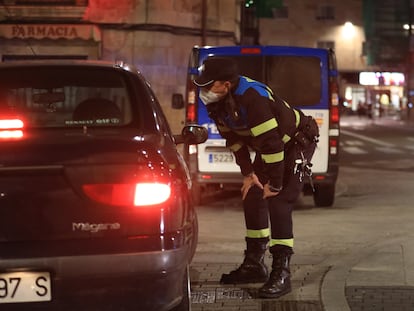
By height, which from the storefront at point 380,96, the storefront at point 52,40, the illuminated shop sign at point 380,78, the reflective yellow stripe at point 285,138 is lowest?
the storefront at point 380,96

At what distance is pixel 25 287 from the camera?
3.20 m

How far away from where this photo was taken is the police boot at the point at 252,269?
17.7 feet

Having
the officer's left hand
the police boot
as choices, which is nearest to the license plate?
the police boot

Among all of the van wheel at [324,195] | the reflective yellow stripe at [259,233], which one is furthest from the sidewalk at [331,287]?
the van wheel at [324,195]

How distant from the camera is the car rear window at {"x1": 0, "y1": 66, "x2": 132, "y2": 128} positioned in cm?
420

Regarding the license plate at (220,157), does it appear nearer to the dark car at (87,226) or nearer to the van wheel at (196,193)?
the van wheel at (196,193)

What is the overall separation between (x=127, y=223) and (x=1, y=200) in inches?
23.3

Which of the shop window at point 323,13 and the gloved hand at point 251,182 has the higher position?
the shop window at point 323,13

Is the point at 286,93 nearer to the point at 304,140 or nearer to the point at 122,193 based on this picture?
the point at 304,140

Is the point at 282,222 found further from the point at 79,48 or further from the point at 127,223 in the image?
the point at 79,48

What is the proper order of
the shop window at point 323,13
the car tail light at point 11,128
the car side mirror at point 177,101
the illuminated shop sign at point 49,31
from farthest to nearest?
the shop window at point 323,13 < the illuminated shop sign at point 49,31 < the car side mirror at point 177,101 < the car tail light at point 11,128

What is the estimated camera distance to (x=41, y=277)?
126 inches

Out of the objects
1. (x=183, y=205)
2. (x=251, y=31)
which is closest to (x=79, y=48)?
(x=183, y=205)

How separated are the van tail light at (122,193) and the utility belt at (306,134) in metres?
2.11
